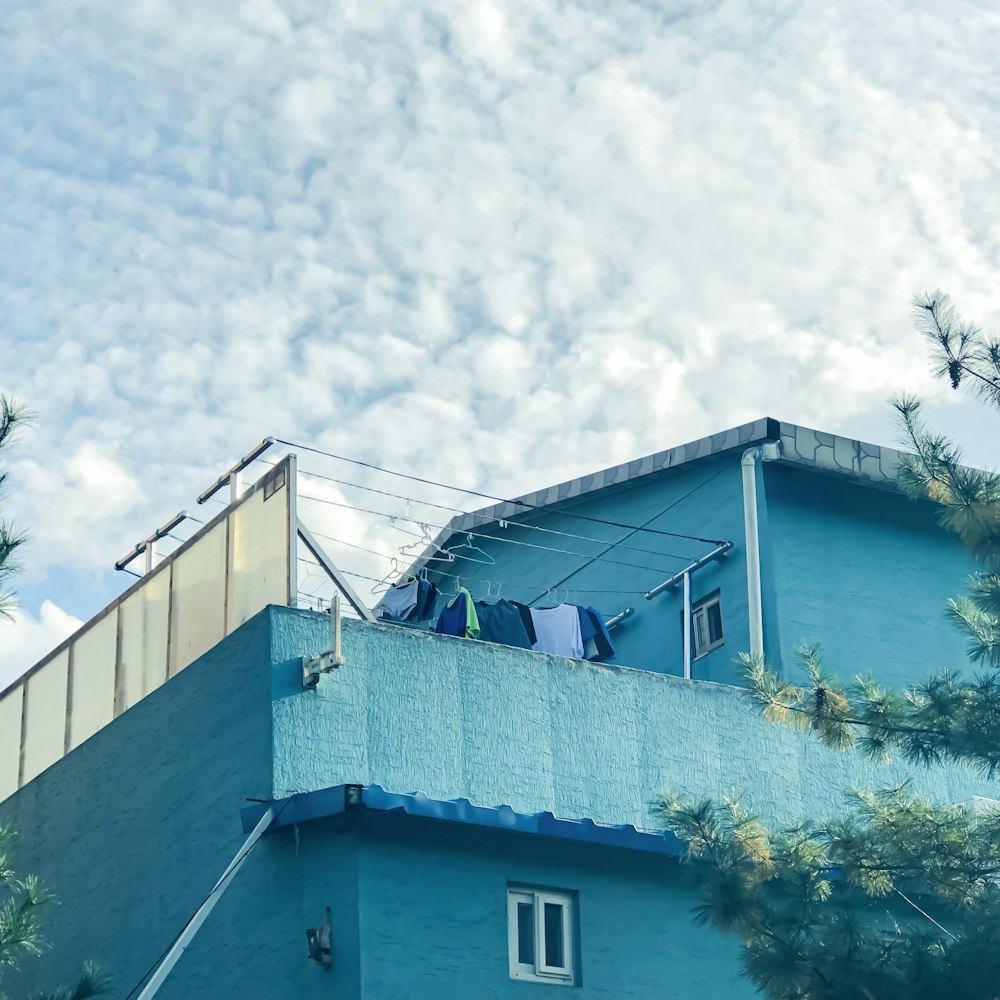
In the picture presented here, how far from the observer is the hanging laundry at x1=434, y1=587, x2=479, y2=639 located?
47.0 ft

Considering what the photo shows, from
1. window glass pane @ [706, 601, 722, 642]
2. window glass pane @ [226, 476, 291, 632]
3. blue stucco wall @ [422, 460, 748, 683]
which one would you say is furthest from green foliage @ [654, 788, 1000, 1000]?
window glass pane @ [706, 601, 722, 642]

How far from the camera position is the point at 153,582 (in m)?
14.2

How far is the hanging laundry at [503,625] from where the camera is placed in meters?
14.7

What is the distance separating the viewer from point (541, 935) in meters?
11.8

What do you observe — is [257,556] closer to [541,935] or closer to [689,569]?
[541,935]

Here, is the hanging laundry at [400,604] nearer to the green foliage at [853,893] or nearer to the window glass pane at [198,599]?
the window glass pane at [198,599]

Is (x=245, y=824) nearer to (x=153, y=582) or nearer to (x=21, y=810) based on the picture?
(x=153, y=582)

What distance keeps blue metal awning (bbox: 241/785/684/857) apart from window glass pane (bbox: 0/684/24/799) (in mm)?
4792

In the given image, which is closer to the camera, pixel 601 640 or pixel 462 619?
pixel 462 619

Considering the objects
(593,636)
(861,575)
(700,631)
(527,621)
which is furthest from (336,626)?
(861,575)

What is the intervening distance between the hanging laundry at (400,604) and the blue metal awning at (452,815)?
5.47 m

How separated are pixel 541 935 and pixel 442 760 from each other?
55.2 inches

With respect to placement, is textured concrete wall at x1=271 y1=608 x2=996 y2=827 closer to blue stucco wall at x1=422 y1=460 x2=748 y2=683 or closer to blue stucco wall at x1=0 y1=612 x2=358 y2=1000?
blue stucco wall at x1=0 y1=612 x2=358 y2=1000

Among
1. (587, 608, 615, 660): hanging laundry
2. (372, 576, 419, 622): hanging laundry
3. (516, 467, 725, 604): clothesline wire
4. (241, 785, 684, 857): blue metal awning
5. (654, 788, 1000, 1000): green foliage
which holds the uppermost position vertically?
(516, 467, 725, 604): clothesline wire
